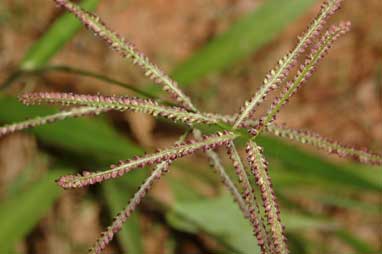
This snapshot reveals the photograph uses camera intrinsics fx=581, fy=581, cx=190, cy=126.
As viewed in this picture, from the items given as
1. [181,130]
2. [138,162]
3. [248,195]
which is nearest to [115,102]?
[138,162]

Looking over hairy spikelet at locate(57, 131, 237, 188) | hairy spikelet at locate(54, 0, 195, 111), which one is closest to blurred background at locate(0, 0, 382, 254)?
hairy spikelet at locate(54, 0, 195, 111)

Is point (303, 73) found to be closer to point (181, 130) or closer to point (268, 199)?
point (268, 199)

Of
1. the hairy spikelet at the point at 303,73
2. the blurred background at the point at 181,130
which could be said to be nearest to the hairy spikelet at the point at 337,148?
the hairy spikelet at the point at 303,73

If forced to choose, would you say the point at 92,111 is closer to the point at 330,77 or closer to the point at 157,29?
the point at 157,29

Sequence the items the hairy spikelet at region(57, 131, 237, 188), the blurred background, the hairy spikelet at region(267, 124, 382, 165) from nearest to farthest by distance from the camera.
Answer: the hairy spikelet at region(57, 131, 237, 188) → the hairy spikelet at region(267, 124, 382, 165) → the blurred background

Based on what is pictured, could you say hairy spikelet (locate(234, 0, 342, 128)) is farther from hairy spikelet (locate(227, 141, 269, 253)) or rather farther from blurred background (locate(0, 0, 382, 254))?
blurred background (locate(0, 0, 382, 254))

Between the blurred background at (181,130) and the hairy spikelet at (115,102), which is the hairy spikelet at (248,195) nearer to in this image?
the hairy spikelet at (115,102)
